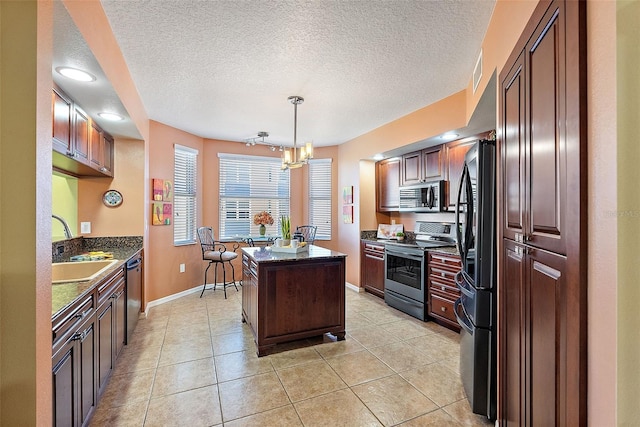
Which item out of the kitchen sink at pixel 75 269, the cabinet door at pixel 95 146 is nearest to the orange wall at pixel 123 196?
the cabinet door at pixel 95 146

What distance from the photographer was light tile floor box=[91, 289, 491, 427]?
1.93 metres

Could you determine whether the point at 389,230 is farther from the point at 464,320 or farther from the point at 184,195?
the point at 184,195

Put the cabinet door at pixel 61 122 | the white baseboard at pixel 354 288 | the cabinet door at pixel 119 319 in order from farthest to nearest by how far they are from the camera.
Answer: the white baseboard at pixel 354 288, the cabinet door at pixel 119 319, the cabinet door at pixel 61 122

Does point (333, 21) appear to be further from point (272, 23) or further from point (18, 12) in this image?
point (18, 12)

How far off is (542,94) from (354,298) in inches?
156

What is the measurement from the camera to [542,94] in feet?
3.58

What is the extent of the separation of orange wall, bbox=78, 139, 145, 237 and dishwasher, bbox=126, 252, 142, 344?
1.56ft

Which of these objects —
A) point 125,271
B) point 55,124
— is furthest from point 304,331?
point 55,124

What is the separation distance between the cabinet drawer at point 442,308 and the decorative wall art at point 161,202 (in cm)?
381

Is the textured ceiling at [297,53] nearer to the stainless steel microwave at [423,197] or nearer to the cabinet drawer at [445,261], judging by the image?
the stainless steel microwave at [423,197]

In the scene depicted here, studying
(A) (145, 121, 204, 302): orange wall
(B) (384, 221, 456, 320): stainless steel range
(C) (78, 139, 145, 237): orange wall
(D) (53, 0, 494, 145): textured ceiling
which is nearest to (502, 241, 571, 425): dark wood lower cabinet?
(D) (53, 0, 494, 145): textured ceiling

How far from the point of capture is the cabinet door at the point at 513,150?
1.31 m

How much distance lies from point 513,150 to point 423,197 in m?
2.72

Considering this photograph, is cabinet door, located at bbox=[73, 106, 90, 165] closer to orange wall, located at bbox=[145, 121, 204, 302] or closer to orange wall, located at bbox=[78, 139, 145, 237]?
orange wall, located at bbox=[78, 139, 145, 237]
